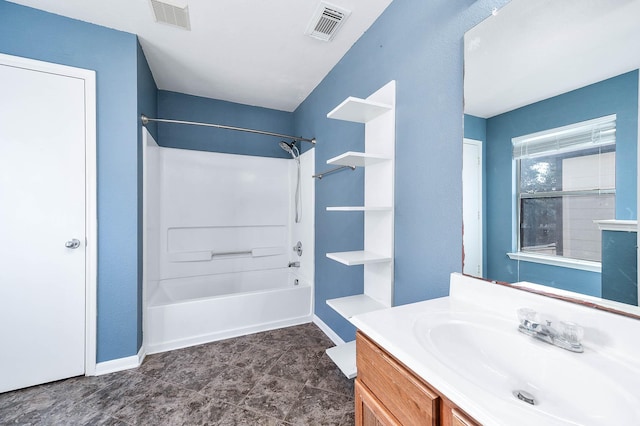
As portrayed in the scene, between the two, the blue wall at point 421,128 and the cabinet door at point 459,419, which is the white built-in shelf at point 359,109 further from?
the cabinet door at point 459,419

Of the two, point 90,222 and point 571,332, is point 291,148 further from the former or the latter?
point 571,332

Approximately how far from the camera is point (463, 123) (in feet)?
3.83

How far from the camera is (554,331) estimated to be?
75 centimetres

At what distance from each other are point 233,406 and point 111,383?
3.05 ft

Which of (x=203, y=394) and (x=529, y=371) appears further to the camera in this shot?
(x=203, y=394)

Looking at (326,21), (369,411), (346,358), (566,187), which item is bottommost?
(346,358)

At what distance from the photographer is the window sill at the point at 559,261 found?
797 millimetres

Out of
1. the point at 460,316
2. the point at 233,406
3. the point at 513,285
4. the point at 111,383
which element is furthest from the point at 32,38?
the point at 513,285

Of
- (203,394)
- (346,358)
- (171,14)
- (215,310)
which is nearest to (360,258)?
(346,358)

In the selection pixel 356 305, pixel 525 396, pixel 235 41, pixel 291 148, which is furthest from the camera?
pixel 291 148

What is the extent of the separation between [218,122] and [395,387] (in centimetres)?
329

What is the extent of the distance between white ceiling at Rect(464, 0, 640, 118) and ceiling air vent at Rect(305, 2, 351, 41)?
940 millimetres

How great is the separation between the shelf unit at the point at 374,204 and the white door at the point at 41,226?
1.79 m

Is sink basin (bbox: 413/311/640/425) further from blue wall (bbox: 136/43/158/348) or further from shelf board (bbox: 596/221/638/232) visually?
blue wall (bbox: 136/43/158/348)
